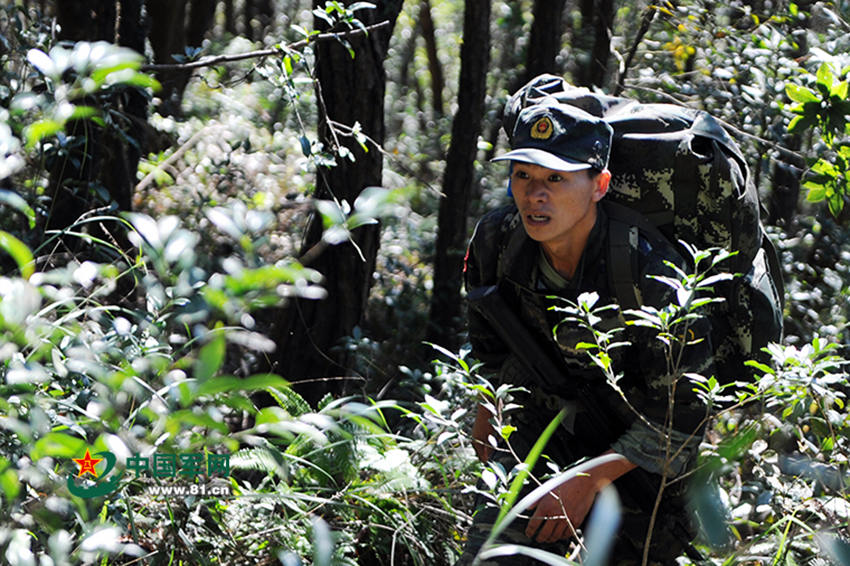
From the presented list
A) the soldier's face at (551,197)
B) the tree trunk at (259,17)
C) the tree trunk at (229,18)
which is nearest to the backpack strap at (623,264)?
the soldier's face at (551,197)

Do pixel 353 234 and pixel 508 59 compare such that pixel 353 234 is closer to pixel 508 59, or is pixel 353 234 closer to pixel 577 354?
pixel 577 354

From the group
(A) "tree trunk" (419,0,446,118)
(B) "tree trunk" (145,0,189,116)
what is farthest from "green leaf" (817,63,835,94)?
(A) "tree trunk" (419,0,446,118)

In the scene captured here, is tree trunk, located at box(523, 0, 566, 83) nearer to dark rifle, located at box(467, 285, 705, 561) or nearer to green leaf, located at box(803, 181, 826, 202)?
green leaf, located at box(803, 181, 826, 202)

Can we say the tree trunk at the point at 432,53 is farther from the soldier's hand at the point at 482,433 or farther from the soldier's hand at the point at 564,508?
the soldier's hand at the point at 564,508

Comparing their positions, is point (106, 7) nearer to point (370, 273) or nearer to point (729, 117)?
point (370, 273)

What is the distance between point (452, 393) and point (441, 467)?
2.16 ft

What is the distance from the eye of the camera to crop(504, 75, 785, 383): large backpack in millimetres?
2787

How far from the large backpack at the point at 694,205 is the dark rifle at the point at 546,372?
0.41 m

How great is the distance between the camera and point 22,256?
1417mm

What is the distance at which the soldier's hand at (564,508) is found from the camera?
2691mm

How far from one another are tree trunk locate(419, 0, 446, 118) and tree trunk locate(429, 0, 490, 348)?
5980 mm

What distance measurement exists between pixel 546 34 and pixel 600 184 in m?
4.36

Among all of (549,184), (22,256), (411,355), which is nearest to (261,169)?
(411,355)

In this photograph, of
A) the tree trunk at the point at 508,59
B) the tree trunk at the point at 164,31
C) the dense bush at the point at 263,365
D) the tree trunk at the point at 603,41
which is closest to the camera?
the dense bush at the point at 263,365
